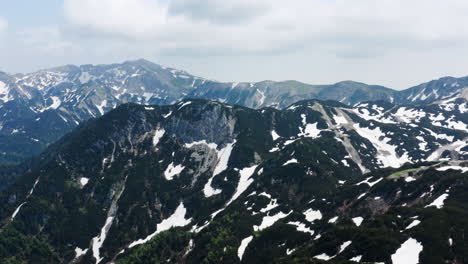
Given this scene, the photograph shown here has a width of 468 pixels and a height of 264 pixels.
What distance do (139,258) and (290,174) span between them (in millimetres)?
81627

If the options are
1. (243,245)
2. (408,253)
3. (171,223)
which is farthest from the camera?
(171,223)

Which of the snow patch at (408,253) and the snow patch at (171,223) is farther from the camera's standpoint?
the snow patch at (171,223)

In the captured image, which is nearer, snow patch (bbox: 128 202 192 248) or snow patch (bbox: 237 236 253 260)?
snow patch (bbox: 237 236 253 260)

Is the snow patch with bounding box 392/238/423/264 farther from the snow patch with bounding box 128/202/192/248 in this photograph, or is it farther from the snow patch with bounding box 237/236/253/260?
the snow patch with bounding box 128/202/192/248

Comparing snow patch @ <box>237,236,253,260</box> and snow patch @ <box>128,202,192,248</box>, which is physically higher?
snow patch @ <box>237,236,253,260</box>

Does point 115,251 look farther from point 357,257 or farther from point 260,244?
point 357,257

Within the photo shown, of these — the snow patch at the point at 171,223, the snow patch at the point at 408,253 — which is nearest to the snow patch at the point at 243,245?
the snow patch at the point at 408,253

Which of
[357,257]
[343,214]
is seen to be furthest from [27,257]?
[357,257]

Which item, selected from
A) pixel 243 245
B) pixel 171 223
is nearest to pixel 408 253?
pixel 243 245

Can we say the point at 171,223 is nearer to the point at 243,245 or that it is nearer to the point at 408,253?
the point at 243,245

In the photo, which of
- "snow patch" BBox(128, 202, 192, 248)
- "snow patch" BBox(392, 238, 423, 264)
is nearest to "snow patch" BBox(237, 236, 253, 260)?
"snow patch" BBox(392, 238, 423, 264)

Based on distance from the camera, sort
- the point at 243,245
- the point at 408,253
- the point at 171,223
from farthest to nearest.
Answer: the point at 171,223 < the point at 243,245 < the point at 408,253

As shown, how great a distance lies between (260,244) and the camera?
11362 cm

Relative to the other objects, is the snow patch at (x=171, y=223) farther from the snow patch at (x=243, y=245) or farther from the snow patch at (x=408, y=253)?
the snow patch at (x=408, y=253)
